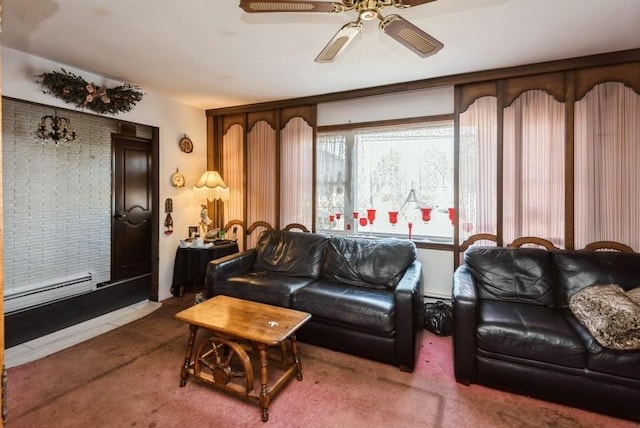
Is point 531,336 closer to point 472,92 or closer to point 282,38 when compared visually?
point 472,92

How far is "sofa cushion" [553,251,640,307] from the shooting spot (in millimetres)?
2539

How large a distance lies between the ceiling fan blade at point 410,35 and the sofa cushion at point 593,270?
2098 millimetres

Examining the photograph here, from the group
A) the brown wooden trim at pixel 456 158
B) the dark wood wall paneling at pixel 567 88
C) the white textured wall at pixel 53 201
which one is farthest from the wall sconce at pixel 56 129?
the dark wood wall paneling at pixel 567 88

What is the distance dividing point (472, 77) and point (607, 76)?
3.54 feet

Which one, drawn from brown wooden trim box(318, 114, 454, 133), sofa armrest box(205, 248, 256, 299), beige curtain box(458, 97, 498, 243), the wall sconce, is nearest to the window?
brown wooden trim box(318, 114, 454, 133)

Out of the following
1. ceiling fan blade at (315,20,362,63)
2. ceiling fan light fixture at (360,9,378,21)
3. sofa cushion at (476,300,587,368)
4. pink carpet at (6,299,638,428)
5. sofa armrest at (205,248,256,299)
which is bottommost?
pink carpet at (6,299,638,428)

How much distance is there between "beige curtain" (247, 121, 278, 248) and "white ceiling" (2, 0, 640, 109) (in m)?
0.99

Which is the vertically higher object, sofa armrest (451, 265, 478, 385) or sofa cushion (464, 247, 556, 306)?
sofa cushion (464, 247, 556, 306)

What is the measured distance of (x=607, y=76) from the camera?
287 centimetres

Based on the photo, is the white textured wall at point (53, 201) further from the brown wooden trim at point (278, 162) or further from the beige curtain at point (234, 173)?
the brown wooden trim at point (278, 162)

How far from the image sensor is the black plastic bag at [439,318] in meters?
3.15

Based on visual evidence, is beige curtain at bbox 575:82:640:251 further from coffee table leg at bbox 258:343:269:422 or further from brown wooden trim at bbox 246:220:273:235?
brown wooden trim at bbox 246:220:273:235

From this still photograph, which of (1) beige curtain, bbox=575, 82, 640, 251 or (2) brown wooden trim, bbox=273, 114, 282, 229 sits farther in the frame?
(2) brown wooden trim, bbox=273, 114, 282, 229

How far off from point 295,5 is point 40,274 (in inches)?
177
